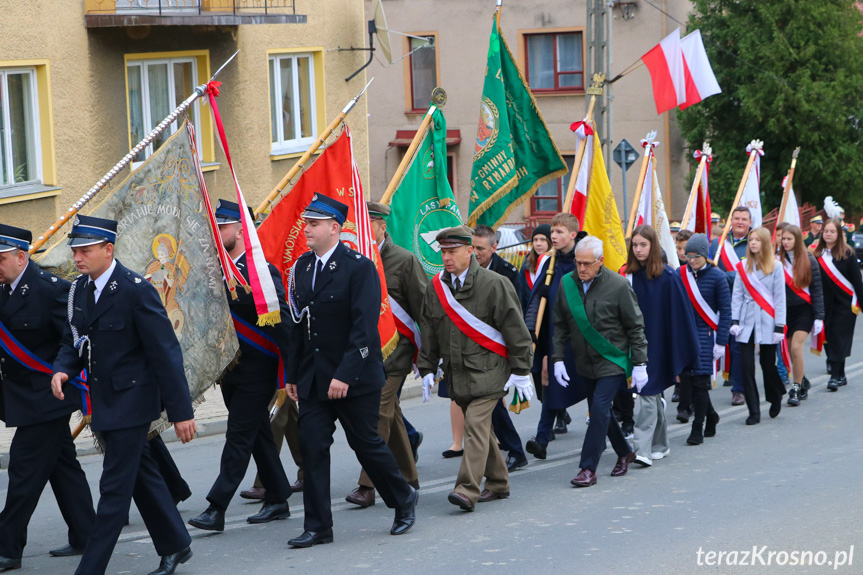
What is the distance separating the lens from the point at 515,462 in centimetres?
927

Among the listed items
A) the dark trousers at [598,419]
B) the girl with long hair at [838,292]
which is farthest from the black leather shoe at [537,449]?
the girl with long hair at [838,292]

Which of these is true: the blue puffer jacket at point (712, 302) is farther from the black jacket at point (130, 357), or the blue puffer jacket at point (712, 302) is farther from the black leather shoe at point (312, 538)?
the black jacket at point (130, 357)

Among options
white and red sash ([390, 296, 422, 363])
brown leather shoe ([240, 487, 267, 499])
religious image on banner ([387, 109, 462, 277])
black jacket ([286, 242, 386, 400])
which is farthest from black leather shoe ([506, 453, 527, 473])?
black jacket ([286, 242, 386, 400])

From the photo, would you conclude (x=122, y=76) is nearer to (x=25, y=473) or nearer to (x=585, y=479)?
(x=585, y=479)

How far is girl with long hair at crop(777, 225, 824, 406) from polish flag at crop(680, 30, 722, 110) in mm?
2319

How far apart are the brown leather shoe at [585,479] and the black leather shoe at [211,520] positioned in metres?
2.56

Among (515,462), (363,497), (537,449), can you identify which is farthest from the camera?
(537,449)

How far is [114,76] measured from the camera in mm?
15398

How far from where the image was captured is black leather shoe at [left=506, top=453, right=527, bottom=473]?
30.3ft

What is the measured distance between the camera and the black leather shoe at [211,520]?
732cm

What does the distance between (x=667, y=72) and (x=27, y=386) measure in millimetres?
9478

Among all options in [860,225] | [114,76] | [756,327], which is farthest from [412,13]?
[756,327]

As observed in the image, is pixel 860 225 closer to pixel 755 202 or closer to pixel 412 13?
pixel 412 13

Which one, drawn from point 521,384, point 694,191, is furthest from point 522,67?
point 521,384
